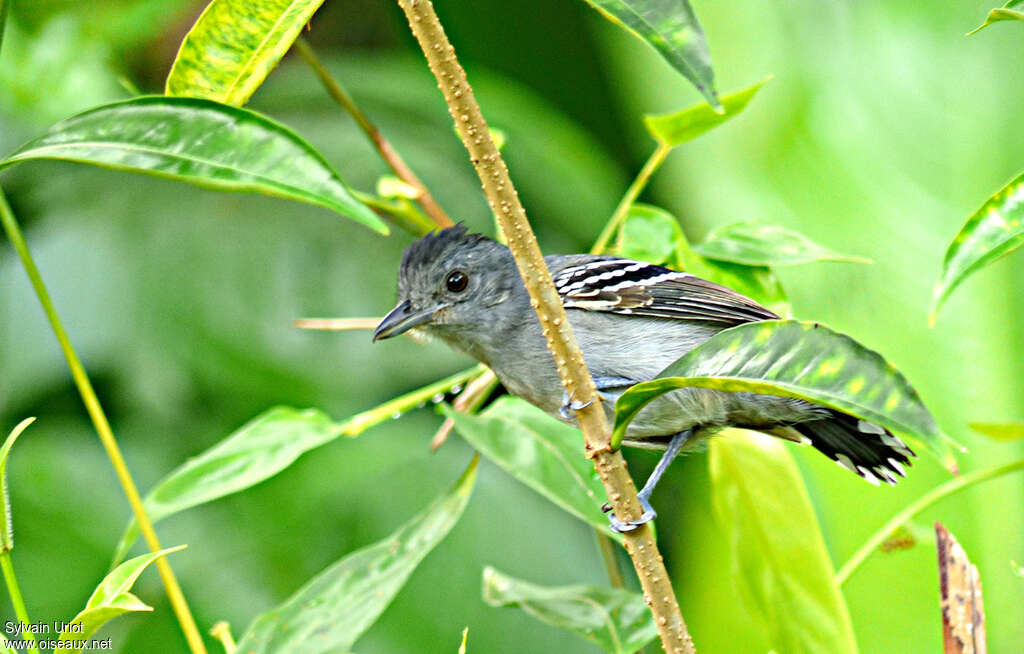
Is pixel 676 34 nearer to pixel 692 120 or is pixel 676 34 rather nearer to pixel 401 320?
pixel 692 120

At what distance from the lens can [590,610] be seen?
1885 millimetres

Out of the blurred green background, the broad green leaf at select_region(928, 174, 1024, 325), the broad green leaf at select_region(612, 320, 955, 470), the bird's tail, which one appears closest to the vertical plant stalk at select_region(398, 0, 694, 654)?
the broad green leaf at select_region(612, 320, 955, 470)

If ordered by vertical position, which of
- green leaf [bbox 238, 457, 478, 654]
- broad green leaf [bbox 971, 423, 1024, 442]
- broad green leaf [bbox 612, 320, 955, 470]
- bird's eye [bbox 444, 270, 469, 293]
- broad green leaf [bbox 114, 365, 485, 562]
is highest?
bird's eye [bbox 444, 270, 469, 293]

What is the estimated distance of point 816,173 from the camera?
9.55 ft

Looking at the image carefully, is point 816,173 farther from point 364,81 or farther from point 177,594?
point 177,594

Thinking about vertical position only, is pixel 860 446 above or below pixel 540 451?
below

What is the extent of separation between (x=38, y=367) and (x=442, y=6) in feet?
6.09

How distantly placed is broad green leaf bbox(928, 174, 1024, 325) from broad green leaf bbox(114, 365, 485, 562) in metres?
1.14

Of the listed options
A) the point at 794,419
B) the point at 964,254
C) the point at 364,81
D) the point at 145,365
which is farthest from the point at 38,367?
the point at 964,254

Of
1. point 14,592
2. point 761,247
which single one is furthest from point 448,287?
point 14,592

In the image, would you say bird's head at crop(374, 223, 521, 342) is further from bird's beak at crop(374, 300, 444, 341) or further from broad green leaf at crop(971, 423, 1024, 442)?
broad green leaf at crop(971, 423, 1024, 442)

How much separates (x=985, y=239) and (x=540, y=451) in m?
0.95

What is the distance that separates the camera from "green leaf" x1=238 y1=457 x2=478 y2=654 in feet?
5.86

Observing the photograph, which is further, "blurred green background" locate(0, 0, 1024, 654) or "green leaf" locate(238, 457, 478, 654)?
"blurred green background" locate(0, 0, 1024, 654)
